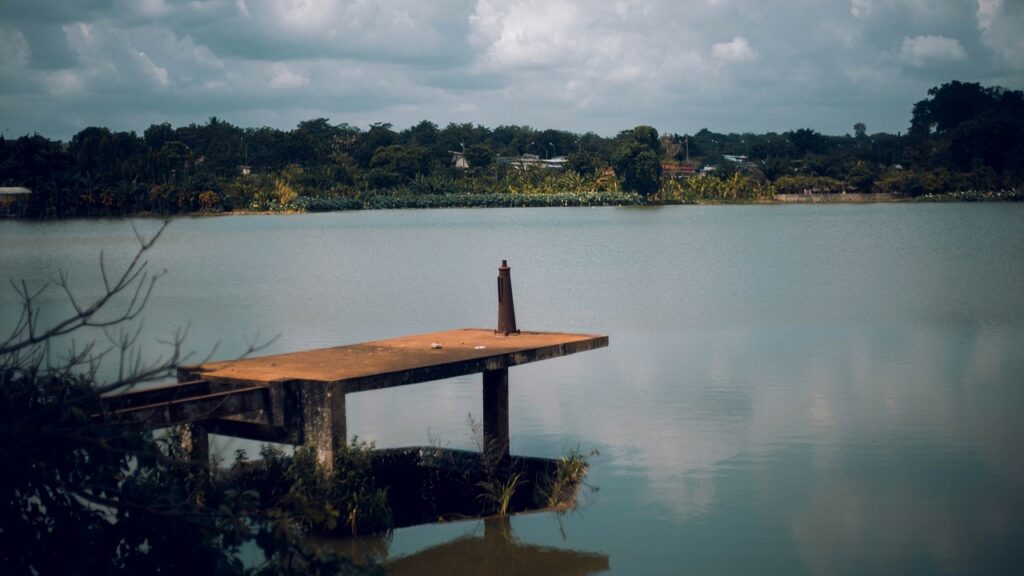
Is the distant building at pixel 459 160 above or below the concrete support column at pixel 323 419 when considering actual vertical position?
above

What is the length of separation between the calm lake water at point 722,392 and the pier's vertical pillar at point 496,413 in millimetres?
802

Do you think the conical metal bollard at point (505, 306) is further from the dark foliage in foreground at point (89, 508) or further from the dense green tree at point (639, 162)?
the dense green tree at point (639, 162)

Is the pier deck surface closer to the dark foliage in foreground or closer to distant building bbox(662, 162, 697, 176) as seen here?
the dark foliage in foreground

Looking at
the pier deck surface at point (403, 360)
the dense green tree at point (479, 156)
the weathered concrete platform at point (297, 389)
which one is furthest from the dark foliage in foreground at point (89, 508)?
the dense green tree at point (479, 156)

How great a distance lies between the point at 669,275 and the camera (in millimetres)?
33656

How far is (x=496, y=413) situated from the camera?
10219mm

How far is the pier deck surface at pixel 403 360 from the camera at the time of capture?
A: 855 cm

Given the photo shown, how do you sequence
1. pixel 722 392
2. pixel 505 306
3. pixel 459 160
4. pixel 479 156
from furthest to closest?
pixel 459 160 < pixel 479 156 < pixel 722 392 < pixel 505 306

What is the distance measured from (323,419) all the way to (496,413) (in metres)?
2.33

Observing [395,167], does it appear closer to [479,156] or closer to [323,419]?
[479,156]

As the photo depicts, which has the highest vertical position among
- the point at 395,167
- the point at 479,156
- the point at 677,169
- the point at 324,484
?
the point at 479,156

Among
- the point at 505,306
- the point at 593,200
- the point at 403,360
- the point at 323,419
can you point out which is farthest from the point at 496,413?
the point at 593,200

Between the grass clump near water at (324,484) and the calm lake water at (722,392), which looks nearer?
the grass clump near water at (324,484)

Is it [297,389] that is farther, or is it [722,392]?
[722,392]
